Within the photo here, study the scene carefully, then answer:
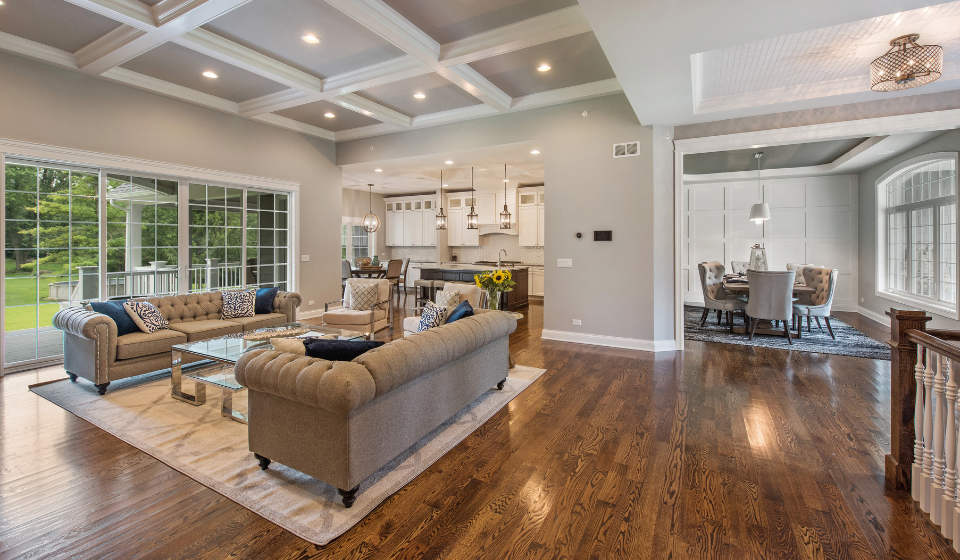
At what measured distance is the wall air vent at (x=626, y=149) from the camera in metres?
5.08

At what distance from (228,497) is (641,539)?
1.96m

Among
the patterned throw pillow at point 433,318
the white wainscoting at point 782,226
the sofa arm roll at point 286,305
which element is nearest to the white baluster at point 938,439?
the patterned throw pillow at point 433,318

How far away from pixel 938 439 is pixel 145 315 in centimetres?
562

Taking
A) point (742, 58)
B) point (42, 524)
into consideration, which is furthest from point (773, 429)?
point (42, 524)

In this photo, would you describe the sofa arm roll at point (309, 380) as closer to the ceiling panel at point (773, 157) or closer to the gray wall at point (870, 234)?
the ceiling panel at point (773, 157)

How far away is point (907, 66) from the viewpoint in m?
2.88

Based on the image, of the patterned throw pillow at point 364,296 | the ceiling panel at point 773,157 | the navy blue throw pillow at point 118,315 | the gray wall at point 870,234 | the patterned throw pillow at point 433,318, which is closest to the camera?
the patterned throw pillow at point 433,318

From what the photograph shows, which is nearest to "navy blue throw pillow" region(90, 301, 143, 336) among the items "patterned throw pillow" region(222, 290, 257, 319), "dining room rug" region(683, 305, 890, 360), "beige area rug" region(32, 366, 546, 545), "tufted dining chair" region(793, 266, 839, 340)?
"beige area rug" region(32, 366, 546, 545)

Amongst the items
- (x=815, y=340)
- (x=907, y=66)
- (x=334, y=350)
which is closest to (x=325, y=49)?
(x=334, y=350)

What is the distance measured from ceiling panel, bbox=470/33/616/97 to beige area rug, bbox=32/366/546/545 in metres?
3.15

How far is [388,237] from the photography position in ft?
40.0

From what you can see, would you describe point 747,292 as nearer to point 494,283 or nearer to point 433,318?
point 494,283

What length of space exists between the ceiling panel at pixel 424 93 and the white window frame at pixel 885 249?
5.92 meters

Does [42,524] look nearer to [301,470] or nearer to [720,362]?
[301,470]
